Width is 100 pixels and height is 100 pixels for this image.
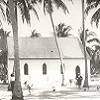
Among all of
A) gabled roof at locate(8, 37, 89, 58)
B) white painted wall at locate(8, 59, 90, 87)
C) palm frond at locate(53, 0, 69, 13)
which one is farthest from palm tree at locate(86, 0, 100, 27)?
white painted wall at locate(8, 59, 90, 87)

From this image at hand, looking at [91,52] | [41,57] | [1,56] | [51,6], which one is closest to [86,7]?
[51,6]

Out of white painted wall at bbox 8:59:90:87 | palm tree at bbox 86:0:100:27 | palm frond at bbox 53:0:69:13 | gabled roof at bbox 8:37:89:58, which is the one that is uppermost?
palm frond at bbox 53:0:69:13

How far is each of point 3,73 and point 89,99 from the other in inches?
1168

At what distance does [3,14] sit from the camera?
2352 centimetres

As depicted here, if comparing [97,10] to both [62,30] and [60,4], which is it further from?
[62,30]

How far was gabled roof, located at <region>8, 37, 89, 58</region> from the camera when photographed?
41.7 metres

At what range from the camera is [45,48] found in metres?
43.2

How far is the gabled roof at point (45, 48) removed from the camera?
41656 mm

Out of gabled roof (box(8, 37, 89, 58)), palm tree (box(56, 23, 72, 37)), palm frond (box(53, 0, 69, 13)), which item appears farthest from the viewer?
palm tree (box(56, 23, 72, 37))

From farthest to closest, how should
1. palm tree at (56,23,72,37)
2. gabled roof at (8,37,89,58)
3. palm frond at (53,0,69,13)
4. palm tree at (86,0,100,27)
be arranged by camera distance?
palm tree at (56,23,72,37)
gabled roof at (8,37,89,58)
palm frond at (53,0,69,13)
palm tree at (86,0,100,27)

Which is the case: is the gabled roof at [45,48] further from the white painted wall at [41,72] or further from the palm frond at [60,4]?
the palm frond at [60,4]

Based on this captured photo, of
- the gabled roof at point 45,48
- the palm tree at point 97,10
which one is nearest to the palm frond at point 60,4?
the palm tree at point 97,10

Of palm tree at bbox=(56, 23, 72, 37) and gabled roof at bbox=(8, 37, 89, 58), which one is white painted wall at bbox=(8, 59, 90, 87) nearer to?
gabled roof at bbox=(8, 37, 89, 58)

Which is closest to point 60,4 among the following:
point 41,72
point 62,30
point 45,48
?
point 45,48
